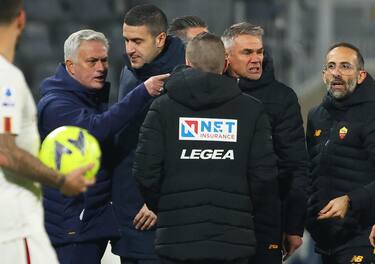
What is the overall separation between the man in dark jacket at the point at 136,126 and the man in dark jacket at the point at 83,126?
0.27ft

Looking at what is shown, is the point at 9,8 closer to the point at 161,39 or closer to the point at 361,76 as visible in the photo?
the point at 161,39

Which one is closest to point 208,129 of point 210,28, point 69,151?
point 69,151

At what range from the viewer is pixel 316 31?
2431 centimetres

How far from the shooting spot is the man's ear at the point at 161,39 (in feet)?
20.8

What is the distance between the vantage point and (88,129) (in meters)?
6.10

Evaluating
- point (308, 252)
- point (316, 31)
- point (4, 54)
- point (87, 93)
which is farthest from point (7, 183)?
point (316, 31)

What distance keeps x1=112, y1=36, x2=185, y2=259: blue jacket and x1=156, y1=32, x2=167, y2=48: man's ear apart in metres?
0.05

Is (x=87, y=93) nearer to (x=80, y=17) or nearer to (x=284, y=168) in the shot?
(x=284, y=168)

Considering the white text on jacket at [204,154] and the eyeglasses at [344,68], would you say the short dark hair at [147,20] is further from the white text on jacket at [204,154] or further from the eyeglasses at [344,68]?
the eyeglasses at [344,68]

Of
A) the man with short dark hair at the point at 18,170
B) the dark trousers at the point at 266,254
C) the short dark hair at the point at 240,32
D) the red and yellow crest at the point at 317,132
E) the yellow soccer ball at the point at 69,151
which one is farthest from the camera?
the red and yellow crest at the point at 317,132

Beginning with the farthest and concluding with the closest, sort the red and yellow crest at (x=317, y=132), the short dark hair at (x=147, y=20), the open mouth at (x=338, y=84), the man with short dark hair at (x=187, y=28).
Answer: the man with short dark hair at (x=187, y=28), the red and yellow crest at (x=317, y=132), the open mouth at (x=338, y=84), the short dark hair at (x=147, y=20)

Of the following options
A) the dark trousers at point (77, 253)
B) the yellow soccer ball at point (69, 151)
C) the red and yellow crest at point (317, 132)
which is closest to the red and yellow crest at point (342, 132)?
the red and yellow crest at point (317, 132)

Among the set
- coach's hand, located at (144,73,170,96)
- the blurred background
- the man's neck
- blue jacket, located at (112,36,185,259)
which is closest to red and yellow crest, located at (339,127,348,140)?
blue jacket, located at (112,36,185,259)

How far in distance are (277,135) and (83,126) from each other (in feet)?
3.81
